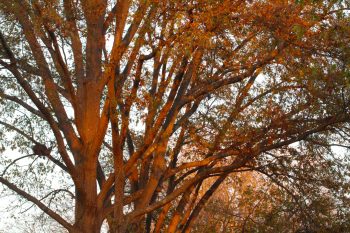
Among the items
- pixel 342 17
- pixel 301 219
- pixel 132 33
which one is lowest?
pixel 301 219

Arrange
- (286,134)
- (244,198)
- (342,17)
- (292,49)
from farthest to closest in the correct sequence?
(244,198)
(286,134)
(292,49)
(342,17)

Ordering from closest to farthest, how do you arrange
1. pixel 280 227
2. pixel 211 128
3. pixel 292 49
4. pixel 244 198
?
pixel 292 49 → pixel 211 128 → pixel 280 227 → pixel 244 198

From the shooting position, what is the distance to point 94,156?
1233 centimetres

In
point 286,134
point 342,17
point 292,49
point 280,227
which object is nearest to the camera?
point 342,17

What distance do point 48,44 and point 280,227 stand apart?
7.24m

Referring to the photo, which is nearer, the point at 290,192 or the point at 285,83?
the point at 285,83

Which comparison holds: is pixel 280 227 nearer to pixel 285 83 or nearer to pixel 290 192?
pixel 290 192

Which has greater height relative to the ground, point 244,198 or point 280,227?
point 244,198

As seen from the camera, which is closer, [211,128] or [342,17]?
[342,17]

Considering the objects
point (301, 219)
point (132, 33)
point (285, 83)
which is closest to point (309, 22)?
point (285, 83)

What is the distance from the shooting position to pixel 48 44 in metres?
12.5

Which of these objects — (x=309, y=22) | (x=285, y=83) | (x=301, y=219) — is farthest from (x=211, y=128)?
(x=309, y=22)

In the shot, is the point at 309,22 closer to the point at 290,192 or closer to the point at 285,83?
the point at 285,83

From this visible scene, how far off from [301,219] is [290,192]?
2.32ft
